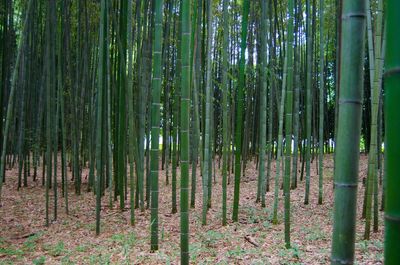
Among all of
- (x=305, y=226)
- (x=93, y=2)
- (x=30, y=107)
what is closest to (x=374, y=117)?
(x=305, y=226)

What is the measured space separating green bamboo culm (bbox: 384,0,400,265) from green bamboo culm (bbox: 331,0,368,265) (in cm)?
20

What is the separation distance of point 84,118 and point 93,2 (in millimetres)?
1980

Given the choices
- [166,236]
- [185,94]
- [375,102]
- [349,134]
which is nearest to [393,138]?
[349,134]

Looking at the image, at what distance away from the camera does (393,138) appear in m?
0.73

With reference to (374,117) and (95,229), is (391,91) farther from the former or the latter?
(95,229)

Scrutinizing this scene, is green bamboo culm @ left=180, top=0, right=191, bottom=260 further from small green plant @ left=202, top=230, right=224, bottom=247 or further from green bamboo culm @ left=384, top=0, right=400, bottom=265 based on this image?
green bamboo culm @ left=384, top=0, right=400, bottom=265

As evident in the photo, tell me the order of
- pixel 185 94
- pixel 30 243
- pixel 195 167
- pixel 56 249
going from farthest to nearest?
pixel 195 167, pixel 30 243, pixel 56 249, pixel 185 94

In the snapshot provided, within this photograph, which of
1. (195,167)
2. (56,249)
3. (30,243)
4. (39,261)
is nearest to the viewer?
(39,261)

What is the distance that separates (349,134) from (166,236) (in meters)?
3.15

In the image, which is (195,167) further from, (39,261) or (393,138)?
(393,138)

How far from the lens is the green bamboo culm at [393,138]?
0.72 meters

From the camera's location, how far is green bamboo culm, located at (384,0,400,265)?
2.36 feet

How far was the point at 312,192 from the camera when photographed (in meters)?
5.89

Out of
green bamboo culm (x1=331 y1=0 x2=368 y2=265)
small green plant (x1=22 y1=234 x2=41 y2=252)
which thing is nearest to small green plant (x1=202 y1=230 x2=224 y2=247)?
small green plant (x1=22 y1=234 x2=41 y2=252)
